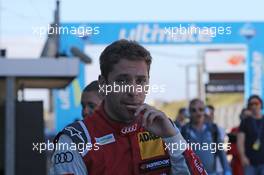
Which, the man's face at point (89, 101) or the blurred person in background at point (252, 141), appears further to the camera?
the blurred person in background at point (252, 141)

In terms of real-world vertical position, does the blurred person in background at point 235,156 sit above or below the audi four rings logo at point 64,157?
below

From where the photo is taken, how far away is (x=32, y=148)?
10.6 meters

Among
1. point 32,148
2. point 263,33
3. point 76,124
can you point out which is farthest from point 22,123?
point 263,33

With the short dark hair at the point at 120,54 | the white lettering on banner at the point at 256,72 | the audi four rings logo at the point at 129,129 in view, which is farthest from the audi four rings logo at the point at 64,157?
the white lettering on banner at the point at 256,72

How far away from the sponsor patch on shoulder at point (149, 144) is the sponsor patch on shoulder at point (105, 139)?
12 centimetres

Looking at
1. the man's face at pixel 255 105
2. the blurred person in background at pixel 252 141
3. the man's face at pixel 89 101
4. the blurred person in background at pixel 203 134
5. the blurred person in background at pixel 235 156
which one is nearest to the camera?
the man's face at pixel 89 101

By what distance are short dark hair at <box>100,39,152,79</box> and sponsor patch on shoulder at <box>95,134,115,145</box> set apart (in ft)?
0.85

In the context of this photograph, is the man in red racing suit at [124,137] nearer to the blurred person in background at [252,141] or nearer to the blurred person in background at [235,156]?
the blurred person in background at [252,141]

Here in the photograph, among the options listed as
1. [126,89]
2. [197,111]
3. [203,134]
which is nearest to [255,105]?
[197,111]

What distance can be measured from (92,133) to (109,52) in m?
0.34

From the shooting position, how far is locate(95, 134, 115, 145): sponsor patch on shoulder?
289 centimetres

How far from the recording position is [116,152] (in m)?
2.91

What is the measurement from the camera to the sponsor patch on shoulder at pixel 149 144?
296cm

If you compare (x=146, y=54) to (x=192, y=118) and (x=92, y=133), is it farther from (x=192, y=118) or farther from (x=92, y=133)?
(x=192, y=118)
